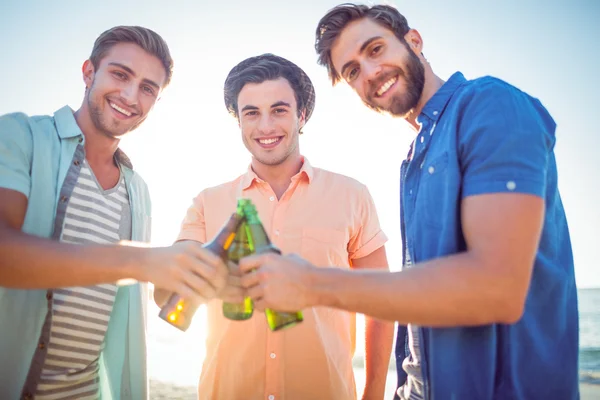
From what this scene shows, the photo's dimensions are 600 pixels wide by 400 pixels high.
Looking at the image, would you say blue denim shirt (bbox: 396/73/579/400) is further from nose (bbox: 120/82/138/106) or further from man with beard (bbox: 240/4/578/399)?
nose (bbox: 120/82/138/106)

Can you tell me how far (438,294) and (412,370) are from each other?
1078 millimetres

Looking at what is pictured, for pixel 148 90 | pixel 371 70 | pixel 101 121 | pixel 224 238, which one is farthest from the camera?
pixel 148 90

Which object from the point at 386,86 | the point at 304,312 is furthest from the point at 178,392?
the point at 386,86

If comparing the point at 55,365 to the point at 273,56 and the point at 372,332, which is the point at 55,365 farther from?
the point at 273,56

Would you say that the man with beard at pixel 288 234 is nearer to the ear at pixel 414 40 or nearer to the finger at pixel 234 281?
the finger at pixel 234 281

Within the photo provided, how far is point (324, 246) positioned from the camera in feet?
10.7

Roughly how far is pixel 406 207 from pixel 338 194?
1263mm

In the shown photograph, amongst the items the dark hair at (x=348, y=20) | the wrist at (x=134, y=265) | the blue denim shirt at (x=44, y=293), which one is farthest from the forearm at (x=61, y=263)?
the dark hair at (x=348, y=20)

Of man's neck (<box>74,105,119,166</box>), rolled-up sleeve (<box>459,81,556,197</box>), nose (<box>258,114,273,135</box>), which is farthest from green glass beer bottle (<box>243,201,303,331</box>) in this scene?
man's neck (<box>74,105,119,166</box>)

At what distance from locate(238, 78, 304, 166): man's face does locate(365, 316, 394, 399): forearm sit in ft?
A: 6.24

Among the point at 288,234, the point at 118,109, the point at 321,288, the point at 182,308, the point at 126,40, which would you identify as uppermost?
the point at 126,40

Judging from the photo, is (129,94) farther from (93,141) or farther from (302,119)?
(302,119)

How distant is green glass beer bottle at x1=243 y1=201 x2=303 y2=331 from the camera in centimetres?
197

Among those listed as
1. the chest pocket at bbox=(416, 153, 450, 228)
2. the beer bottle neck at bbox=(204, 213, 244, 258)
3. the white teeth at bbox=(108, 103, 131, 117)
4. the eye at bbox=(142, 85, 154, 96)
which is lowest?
the beer bottle neck at bbox=(204, 213, 244, 258)
